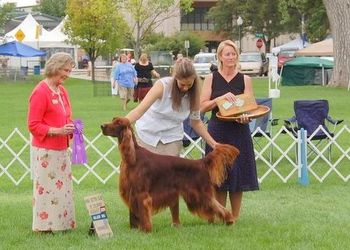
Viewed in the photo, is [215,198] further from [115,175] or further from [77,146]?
[115,175]

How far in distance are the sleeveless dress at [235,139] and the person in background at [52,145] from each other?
51.1 inches

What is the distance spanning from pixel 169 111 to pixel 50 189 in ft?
3.93

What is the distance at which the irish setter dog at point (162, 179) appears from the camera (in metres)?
6.61

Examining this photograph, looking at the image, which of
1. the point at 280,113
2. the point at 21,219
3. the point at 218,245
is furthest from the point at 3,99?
the point at 218,245

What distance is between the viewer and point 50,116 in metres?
6.68

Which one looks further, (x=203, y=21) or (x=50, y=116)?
(x=203, y=21)

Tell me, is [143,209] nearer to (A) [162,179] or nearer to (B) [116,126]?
(A) [162,179]

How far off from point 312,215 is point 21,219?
109 inches

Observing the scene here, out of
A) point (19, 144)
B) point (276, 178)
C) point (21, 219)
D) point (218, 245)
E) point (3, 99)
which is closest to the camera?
point (218, 245)

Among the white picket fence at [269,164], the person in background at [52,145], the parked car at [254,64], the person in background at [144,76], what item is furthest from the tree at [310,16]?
the person in background at [52,145]

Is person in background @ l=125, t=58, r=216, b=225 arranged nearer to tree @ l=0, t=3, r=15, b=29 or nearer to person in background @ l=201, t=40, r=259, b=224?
person in background @ l=201, t=40, r=259, b=224

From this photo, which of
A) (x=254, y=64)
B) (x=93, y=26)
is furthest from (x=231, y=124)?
(x=254, y=64)

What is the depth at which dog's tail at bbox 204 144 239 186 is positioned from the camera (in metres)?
6.84

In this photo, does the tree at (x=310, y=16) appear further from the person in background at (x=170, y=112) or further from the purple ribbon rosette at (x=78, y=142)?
the person in background at (x=170, y=112)
